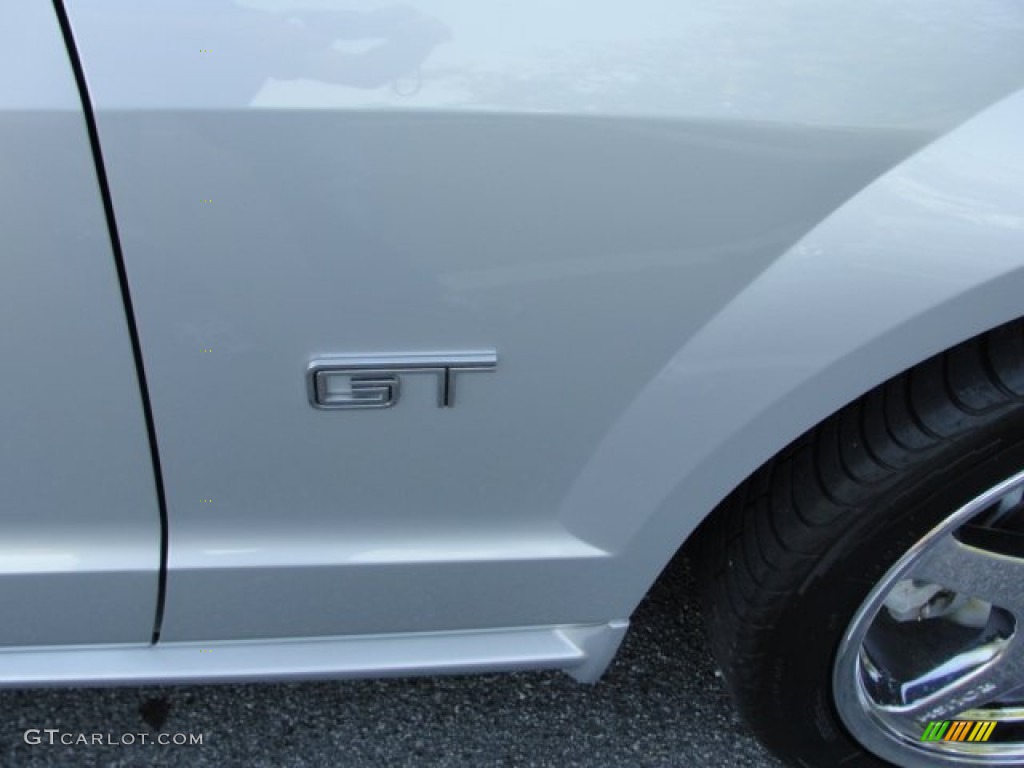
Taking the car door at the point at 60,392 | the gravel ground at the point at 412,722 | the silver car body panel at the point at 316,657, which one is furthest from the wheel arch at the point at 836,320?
the gravel ground at the point at 412,722

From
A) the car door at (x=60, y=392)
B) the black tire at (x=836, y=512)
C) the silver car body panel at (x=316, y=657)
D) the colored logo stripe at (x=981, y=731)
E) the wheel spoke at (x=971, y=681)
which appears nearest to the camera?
the car door at (x=60, y=392)

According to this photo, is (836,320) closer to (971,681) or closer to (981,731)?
(971,681)

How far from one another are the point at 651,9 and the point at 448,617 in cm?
82

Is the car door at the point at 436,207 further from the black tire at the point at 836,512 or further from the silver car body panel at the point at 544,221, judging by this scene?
the black tire at the point at 836,512

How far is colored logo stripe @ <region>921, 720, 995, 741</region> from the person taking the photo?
5.12 feet

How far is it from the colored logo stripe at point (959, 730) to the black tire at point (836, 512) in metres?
0.16

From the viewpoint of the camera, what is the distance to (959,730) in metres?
1.59

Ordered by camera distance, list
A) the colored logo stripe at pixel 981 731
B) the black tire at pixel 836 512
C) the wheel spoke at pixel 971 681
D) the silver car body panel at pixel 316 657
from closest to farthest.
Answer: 1. the black tire at pixel 836 512
2. the silver car body panel at pixel 316 657
3. the wheel spoke at pixel 971 681
4. the colored logo stripe at pixel 981 731

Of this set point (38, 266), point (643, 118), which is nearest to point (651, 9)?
point (643, 118)

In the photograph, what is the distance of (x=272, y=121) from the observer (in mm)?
966

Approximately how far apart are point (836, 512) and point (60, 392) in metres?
0.95

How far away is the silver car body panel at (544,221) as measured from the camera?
971mm

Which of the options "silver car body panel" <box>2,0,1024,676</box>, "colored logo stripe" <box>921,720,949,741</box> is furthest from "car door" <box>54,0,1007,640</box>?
"colored logo stripe" <box>921,720,949,741</box>

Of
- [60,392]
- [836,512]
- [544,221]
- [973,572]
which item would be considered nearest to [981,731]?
[973,572]
